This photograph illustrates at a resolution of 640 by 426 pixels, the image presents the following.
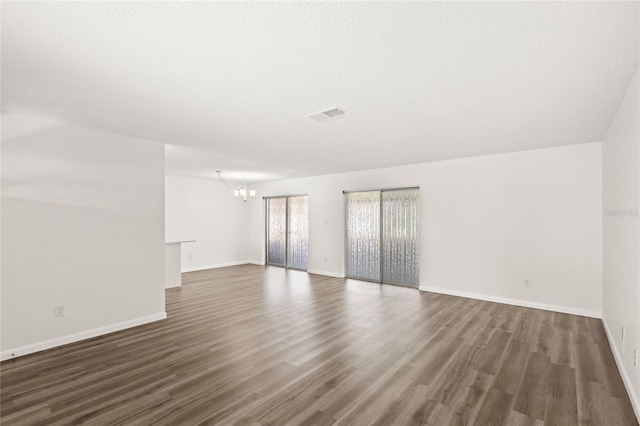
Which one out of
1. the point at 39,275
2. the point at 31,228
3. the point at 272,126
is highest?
the point at 272,126

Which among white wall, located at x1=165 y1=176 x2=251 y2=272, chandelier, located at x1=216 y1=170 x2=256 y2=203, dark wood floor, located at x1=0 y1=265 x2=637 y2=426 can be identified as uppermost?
chandelier, located at x1=216 y1=170 x2=256 y2=203

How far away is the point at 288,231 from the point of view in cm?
849

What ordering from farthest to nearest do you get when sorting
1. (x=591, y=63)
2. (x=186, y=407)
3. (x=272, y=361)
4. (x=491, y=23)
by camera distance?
(x=272, y=361)
(x=186, y=407)
(x=591, y=63)
(x=491, y=23)

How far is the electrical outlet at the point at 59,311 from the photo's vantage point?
331 centimetres

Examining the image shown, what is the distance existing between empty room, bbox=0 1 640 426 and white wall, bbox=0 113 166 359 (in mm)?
21

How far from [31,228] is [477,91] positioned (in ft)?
15.0

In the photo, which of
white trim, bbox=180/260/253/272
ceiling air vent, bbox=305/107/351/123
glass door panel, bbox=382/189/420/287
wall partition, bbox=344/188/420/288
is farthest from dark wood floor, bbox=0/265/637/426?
white trim, bbox=180/260/253/272

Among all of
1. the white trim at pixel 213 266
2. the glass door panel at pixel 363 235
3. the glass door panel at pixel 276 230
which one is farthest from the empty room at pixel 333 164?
the glass door panel at pixel 276 230

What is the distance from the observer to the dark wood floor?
7.05 ft

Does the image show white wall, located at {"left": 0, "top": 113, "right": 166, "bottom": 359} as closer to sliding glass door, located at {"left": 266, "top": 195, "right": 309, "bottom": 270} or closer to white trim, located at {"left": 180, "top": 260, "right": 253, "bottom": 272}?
white trim, located at {"left": 180, "top": 260, "right": 253, "bottom": 272}

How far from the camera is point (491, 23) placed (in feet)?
5.36

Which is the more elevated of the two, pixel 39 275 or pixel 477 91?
pixel 477 91

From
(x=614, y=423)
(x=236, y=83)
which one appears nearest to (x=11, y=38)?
(x=236, y=83)

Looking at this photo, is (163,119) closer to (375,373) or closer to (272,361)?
(272,361)
